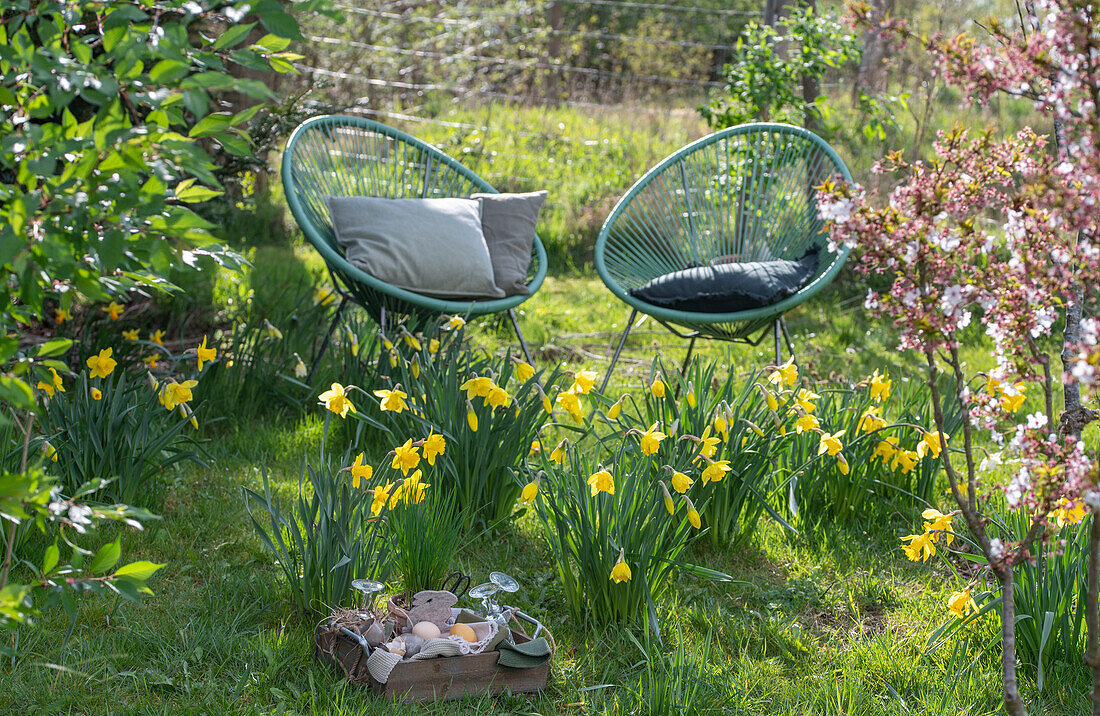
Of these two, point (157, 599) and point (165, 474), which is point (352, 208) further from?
point (157, 599)

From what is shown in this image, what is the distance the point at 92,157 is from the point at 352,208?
1.95 metres

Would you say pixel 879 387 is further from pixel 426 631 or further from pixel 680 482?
pixel 426 631

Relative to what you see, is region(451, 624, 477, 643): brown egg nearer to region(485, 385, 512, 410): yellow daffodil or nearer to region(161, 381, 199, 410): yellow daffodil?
region(485, 385, 512, 410): yellow daffodil

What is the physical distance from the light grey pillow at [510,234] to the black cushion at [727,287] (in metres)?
0.37

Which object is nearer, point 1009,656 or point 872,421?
point 1009,656

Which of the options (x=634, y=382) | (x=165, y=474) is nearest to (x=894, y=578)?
(x=634, y=382)

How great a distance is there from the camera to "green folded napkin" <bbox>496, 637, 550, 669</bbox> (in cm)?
149

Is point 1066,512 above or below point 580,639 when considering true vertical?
above

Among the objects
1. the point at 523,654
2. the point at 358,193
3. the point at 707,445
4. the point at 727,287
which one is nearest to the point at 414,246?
the point at 358,193

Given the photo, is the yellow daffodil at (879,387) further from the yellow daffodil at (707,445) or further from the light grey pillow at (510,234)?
the light grey pillow at (510,234)

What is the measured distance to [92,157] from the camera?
89 centimetres

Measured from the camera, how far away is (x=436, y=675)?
1.48 m

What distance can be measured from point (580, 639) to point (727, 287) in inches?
54.7

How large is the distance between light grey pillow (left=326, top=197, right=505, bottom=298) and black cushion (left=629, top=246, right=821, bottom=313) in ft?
1.68
